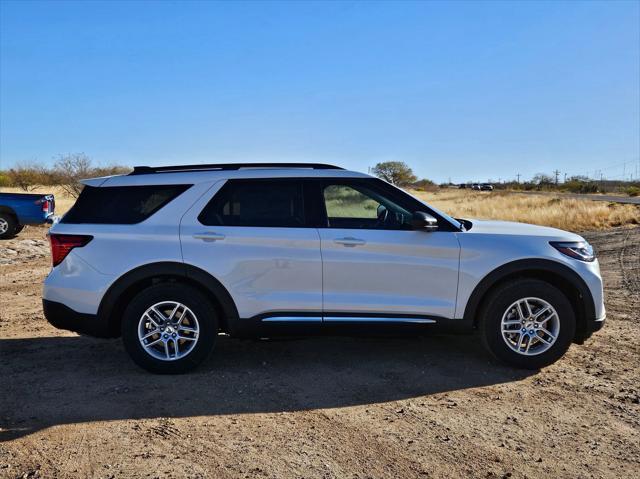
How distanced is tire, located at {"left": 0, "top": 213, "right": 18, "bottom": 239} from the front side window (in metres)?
13.0

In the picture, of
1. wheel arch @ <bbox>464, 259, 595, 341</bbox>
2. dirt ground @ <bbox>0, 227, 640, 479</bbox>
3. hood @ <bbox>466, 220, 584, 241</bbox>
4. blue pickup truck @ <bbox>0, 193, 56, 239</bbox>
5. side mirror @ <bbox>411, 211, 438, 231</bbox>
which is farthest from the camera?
blue pickup truck @ <bbox>0, 193, 56, 239</bbox>

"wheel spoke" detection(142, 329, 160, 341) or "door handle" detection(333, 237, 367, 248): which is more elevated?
"door handle" detection(333, 237, 367, 248)

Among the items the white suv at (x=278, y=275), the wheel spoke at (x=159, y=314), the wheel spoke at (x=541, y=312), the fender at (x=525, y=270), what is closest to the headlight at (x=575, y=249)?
the white suv at (x=278, y=275)

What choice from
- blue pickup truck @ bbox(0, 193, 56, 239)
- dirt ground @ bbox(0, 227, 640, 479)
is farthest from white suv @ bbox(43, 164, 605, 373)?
blue pickup truck @ bbox(0, 193, 56, 239)

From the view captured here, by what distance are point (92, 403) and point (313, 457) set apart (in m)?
1.90

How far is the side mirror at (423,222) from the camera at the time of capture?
460 cm

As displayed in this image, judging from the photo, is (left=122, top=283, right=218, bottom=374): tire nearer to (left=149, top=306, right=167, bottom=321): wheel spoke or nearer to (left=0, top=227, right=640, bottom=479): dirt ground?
(left=149, top=306, right=167, bottom=321): wheel spoke

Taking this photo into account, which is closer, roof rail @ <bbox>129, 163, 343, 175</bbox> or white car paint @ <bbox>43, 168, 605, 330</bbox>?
white car paint @ <bbox>43, 168, 605, 330</bbox>

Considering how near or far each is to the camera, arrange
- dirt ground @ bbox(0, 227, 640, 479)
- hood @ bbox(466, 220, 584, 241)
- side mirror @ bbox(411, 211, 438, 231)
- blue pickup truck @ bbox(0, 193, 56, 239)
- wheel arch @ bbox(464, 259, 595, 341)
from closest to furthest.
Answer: dirt ground @ bbox(0, 227, 640, 479)
side mirror @ bbox(411, 211, 438, 231)
wheel arch @ bbox(464, 259, 595, 341)
hood @ bbox(466, 220, 584, 241)
blue pickup truck @ bbox(0, 193, 56, 239)

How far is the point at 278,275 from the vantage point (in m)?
4.67

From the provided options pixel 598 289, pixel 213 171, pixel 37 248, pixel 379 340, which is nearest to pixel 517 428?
pixel 598 289

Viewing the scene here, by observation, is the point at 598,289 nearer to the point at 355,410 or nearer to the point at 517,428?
the point at 517,428

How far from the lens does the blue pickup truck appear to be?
14680mm

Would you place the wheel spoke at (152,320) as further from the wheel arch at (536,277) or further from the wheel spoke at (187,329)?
the wheel arch at (536,277)
